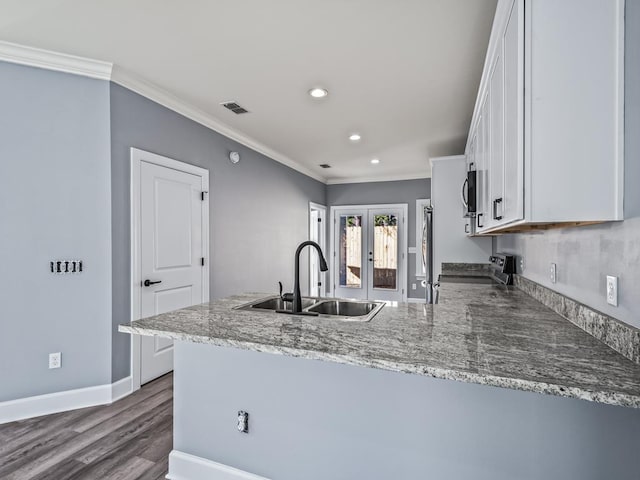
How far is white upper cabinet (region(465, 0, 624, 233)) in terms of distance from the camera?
40.7 inches

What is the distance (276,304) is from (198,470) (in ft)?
2.89

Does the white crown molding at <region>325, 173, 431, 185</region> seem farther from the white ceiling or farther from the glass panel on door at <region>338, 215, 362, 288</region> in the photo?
the white ceiling

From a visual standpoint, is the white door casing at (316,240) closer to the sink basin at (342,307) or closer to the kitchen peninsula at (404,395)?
the sink basin at (342,307)

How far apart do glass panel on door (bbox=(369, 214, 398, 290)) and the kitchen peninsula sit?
4606 mm

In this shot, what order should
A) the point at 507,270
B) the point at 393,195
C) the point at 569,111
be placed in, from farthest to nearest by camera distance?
the point at 393,195, the point at 507,270, the point at 569,111

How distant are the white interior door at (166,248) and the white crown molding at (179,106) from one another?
58cm

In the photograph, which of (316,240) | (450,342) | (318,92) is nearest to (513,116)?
(450,342)

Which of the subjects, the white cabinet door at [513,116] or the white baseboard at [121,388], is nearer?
the white cabinet door at [513,116]

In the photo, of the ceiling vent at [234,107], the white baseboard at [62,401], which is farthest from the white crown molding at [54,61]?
the white baseboard at [62,401]

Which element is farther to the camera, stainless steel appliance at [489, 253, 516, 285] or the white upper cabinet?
stainless steel appliance at [489, 253, 516, 285]

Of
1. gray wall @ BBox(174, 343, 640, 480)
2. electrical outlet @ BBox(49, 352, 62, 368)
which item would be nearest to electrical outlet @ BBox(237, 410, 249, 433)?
gray wall @ BBox(174, 343, 640, 480)

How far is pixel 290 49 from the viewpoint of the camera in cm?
229

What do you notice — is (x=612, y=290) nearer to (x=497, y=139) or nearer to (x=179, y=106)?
(x=497, y=139)

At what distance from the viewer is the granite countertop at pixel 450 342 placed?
0.87 m
